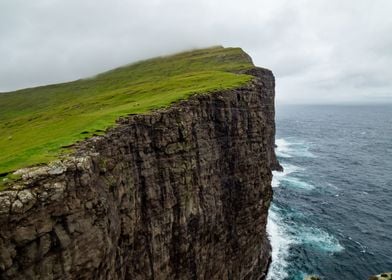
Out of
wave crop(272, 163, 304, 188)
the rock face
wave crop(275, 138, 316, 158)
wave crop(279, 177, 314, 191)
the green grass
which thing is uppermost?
the green grass

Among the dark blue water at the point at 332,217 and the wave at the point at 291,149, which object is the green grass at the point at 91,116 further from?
the wave at the point at 291,149

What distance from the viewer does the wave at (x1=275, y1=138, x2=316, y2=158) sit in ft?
488

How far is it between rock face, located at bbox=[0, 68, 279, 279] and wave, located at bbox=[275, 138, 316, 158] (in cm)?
8912

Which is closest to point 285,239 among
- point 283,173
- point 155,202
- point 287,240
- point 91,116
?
point 287,240

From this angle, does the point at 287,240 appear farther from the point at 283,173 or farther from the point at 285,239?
the point at 283,173

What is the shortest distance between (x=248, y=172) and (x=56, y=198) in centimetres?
3311

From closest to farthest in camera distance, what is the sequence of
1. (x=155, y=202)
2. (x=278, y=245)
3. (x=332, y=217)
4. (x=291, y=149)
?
1. (x=155, y=202)
2. (x=278, y=245)
3. (x=332, y=217)
4. (x=291, y=149)

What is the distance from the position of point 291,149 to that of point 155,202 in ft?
444

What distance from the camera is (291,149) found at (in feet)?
531

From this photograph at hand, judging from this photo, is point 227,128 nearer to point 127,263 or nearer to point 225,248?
point 225,248

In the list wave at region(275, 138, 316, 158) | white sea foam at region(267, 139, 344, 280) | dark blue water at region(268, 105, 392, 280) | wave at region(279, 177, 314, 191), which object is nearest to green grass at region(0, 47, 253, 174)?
white sea foam at region(267, 139, 344, 280)

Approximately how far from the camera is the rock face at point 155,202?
21.2 metres

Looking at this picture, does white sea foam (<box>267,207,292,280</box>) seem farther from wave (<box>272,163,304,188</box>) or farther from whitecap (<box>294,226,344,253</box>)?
wave (<box>272,163,304,188</box>)

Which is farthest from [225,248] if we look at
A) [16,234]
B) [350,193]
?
[350,193]
